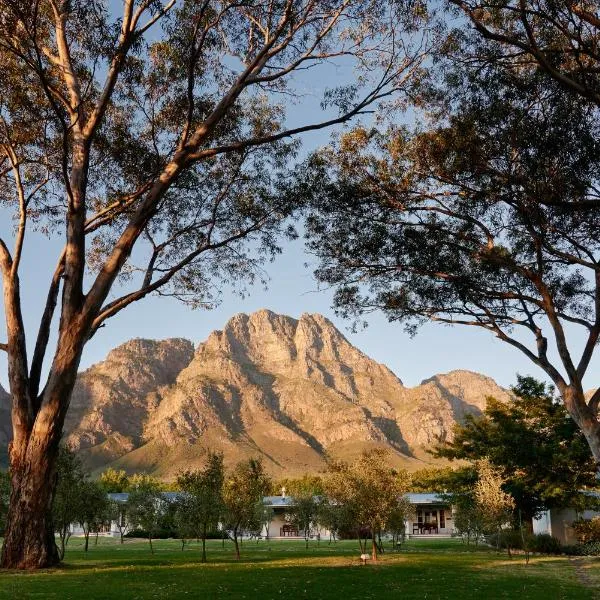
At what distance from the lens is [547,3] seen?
12156mm

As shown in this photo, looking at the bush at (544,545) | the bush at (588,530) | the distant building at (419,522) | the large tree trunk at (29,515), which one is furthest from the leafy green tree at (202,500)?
the distant building at (419,522)

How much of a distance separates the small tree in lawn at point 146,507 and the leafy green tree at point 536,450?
24.2m

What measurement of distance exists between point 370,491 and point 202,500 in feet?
28.2

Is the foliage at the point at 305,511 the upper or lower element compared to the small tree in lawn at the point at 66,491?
lower

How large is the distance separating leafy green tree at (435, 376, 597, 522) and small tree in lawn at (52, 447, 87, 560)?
26176 millimetres

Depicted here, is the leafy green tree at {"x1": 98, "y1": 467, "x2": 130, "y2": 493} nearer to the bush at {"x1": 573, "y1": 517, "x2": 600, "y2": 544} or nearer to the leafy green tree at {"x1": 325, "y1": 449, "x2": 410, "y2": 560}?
the leafy green tree at {"x1": 325, "y1": 449, "x2": 410, "y2": 560}

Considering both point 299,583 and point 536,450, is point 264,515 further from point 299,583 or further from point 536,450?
point 299,583

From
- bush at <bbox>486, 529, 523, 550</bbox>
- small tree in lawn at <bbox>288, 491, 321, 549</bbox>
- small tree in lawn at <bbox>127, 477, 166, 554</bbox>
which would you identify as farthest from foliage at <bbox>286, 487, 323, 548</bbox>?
bush at <bbox>486, 529, 523, 550</bbox>

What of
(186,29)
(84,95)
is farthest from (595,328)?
(84,95)

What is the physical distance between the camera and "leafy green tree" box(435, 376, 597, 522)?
37281 millimetres

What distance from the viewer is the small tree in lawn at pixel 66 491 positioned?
2944 centimetres

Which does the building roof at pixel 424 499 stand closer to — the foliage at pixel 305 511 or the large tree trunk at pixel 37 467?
the foliage at pixel 305 511

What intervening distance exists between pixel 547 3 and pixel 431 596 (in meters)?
13.3

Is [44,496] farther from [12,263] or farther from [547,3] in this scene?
[547,3]
